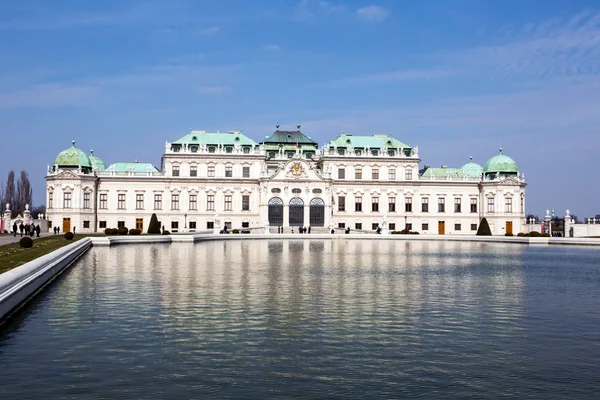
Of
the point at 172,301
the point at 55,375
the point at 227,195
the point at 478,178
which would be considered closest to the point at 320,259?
the point at 172,301

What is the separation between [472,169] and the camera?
109 m

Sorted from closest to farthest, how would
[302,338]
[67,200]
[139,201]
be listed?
[302,338]
[67,200]
[139,201]

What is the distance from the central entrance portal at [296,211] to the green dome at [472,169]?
1176 inches

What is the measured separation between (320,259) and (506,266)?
39.2 feet

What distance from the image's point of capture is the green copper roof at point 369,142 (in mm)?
101625

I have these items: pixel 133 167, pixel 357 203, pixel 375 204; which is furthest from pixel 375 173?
pixel 133 167

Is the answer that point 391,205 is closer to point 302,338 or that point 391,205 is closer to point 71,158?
point 71,158

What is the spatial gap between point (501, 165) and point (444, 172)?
952cm

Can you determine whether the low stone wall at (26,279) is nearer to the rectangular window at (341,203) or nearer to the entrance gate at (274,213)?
the entrance gate at (274,213)

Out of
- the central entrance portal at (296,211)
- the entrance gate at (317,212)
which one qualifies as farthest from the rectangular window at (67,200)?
the entrance gate at (317,212)

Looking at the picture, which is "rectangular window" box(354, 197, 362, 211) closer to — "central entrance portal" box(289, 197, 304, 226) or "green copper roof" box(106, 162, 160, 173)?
"central entrance portal" box(289, 197, 304, 226)

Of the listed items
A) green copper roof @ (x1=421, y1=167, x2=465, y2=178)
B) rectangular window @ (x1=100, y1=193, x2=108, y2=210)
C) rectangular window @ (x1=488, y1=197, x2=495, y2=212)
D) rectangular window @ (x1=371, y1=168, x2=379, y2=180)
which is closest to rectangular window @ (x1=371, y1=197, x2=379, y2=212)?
rectangular window @ (x1=371, y1=168, x2=379, y2=180)

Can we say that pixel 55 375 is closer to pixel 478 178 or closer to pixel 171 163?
pixel 171 163

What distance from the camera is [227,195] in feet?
324
